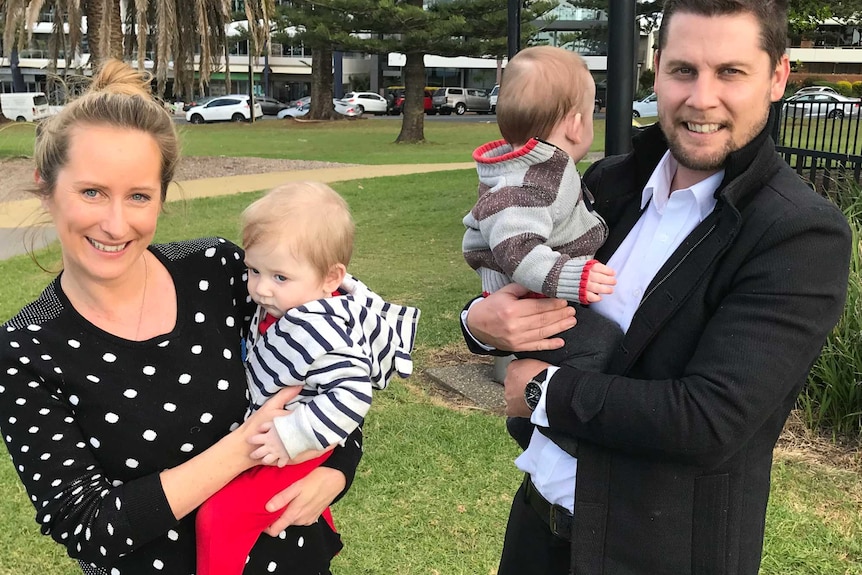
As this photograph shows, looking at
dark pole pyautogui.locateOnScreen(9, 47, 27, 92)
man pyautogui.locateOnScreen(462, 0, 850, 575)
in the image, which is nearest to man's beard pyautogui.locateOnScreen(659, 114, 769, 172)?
man pyautogui.locateOnScreen(462, 0, 850, 575)

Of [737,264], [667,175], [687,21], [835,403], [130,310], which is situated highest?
[687,21]

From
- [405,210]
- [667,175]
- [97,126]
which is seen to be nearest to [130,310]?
[97,126]

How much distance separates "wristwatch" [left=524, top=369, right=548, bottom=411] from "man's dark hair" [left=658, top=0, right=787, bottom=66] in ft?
2.96

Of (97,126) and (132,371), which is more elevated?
(97,126)

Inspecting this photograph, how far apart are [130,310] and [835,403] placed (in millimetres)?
3868

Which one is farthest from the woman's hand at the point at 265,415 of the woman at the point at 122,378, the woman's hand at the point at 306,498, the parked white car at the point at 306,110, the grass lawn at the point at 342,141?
the parked white car at the point at 306,110

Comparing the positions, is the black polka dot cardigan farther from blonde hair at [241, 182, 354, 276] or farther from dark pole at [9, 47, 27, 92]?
dark pole at [9, 47, 27, 92]

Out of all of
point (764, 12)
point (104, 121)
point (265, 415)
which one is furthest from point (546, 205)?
point (104, 121)

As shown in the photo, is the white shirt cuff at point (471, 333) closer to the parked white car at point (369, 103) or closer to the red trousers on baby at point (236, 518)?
the red trousers on baby at point (236, 518)

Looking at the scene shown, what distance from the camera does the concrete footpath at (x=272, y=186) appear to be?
373cm

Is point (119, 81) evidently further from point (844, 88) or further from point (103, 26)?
point (844, 88)

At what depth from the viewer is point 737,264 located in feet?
5.25

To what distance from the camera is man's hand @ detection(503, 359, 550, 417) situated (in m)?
1.93

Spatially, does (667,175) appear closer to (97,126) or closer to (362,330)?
(362,330)
